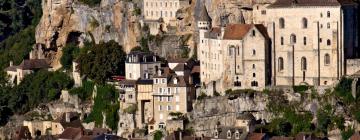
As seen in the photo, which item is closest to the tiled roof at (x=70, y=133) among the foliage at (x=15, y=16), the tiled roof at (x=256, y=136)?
the tiled roof at (x=256, y=136)

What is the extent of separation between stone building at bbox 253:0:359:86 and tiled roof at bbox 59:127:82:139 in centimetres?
1662

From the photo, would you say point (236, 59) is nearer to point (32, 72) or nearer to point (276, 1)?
point (276, 1)

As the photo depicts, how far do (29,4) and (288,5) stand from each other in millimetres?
58694

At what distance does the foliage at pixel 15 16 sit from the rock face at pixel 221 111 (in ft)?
162

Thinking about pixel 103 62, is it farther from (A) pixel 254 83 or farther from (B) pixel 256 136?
(B) pixel 256 136

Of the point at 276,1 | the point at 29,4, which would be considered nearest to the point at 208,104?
the point at 276,1

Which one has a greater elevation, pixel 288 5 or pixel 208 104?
pixel 288 5

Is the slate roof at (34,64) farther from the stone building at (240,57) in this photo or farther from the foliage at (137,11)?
the stone building at (240,57)

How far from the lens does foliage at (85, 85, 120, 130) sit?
123188 mm

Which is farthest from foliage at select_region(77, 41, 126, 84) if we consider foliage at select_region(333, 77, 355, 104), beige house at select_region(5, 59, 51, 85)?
foliage at select_region(333, 77, 355, 104)

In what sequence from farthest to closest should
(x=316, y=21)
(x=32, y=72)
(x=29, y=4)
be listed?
1. (x=29, y=4)
2. (x=32, y=72)
3. (x=316, y=21)

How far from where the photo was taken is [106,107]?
12444 cm

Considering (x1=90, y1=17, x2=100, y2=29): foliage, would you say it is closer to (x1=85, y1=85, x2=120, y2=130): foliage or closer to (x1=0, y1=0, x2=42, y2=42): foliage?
(x1=85, y1=85, x2=120, y2=130): foliage

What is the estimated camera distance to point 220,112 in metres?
117
